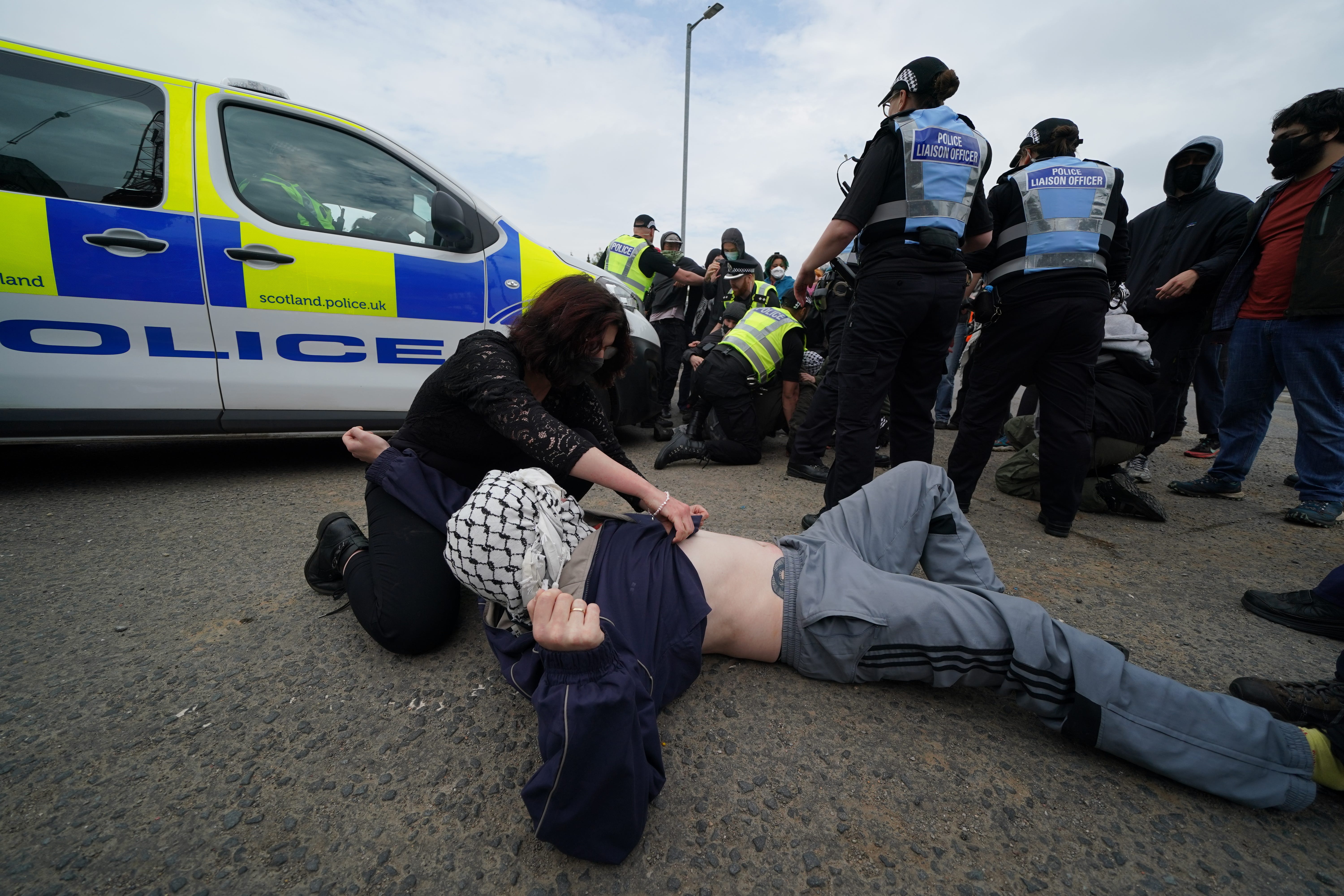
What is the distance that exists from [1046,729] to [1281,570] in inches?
74.6

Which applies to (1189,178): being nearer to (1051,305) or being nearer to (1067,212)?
(1067,212)

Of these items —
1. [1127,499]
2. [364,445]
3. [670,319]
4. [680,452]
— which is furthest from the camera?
[670,319]

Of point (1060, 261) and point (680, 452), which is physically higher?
point (1060, 261)

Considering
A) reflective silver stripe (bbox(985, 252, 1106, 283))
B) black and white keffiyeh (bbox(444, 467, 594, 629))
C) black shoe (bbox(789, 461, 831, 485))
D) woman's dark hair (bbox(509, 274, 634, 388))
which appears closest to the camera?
black and white keffiyeh (bbox(444, 467, 594, 629))

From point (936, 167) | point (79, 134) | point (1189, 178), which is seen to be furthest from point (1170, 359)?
point (79, 134)

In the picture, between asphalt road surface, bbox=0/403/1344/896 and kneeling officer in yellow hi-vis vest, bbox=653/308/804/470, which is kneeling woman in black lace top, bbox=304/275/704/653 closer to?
asphalt road surface, bbox=0/403/1344/896

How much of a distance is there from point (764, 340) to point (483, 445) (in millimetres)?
2462

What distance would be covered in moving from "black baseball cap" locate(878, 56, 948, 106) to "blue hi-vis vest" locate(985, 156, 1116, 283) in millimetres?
638

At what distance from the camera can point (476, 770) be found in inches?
45.5

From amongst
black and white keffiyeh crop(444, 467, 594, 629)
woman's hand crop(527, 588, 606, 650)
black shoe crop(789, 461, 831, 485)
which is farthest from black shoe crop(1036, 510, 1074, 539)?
woman's hand crop(527, 588, 606, 650)

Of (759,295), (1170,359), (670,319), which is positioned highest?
(759,295)

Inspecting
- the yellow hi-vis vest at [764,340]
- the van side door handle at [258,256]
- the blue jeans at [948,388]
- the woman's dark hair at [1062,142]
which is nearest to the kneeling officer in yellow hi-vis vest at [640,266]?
the yellow hi-vis vest at [764,340]

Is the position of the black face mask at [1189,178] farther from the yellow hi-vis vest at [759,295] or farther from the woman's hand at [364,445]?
the woman's hand at [364,445]

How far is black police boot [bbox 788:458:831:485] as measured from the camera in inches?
136
